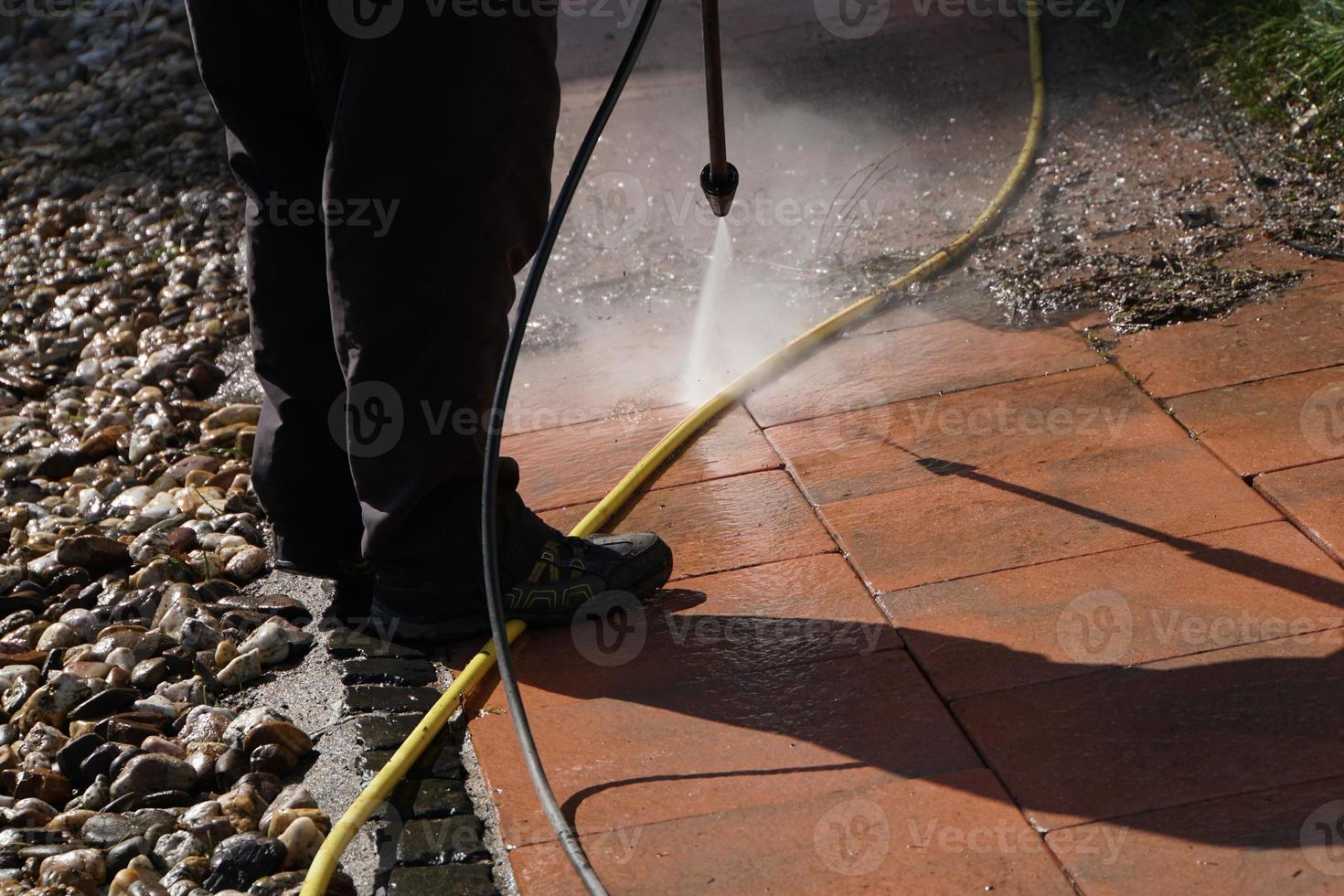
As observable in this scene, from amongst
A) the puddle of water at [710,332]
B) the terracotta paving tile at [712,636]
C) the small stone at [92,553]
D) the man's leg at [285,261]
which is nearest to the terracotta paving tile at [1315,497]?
the terracotta paving tile at [712,636]

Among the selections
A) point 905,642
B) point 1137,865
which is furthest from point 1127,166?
point 1137,865

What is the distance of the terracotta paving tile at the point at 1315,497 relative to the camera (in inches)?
81.4

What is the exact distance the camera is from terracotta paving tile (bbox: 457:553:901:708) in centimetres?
198

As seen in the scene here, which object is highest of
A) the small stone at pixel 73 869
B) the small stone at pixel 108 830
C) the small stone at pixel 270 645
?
the small stone at pixel 270 645

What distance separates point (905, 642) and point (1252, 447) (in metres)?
0.78

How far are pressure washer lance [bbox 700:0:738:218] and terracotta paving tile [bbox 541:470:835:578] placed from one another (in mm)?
492

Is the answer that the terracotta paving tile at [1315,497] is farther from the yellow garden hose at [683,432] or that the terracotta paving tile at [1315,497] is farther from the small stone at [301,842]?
the small stone at [301,842]
